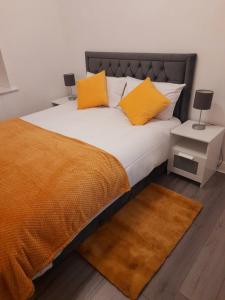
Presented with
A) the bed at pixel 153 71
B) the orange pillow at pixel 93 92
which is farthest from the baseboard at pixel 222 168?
the orange pillow at pixel 93 92

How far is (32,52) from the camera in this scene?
10.0 feet

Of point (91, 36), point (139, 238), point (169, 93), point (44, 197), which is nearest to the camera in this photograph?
point (44, 197)

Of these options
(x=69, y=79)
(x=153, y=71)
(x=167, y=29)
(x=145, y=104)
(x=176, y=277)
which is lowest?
(x=176, y=277)

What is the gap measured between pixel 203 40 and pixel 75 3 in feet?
6.44

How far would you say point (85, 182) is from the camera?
135cm

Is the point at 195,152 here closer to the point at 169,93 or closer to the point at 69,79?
the point at 169,93

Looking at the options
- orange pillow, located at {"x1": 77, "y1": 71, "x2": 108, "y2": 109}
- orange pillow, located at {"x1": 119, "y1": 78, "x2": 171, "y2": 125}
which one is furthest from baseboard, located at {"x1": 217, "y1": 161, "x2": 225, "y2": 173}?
orange pillow, located at {"x1": 77, "y1": 71, "x2": 108, "y2": 109}

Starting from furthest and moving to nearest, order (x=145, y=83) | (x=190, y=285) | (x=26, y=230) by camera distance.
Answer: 1. (x=145, y=83)
2. (x=190, y=285)
3. (x=26, y=230)

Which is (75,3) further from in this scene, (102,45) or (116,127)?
(116,127)

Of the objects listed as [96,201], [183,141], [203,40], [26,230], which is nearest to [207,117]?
[183,141]

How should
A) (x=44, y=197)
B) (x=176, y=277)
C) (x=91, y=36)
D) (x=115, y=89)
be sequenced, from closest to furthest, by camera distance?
(x=44, y=197), (x=176, y=277), (x=115, y=89), (x=91, y=36)

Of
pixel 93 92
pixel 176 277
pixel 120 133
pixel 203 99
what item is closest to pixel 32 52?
pixel 93 92

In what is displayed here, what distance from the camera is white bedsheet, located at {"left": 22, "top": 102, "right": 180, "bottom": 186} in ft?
5.70

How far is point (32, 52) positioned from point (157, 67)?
1869mm
